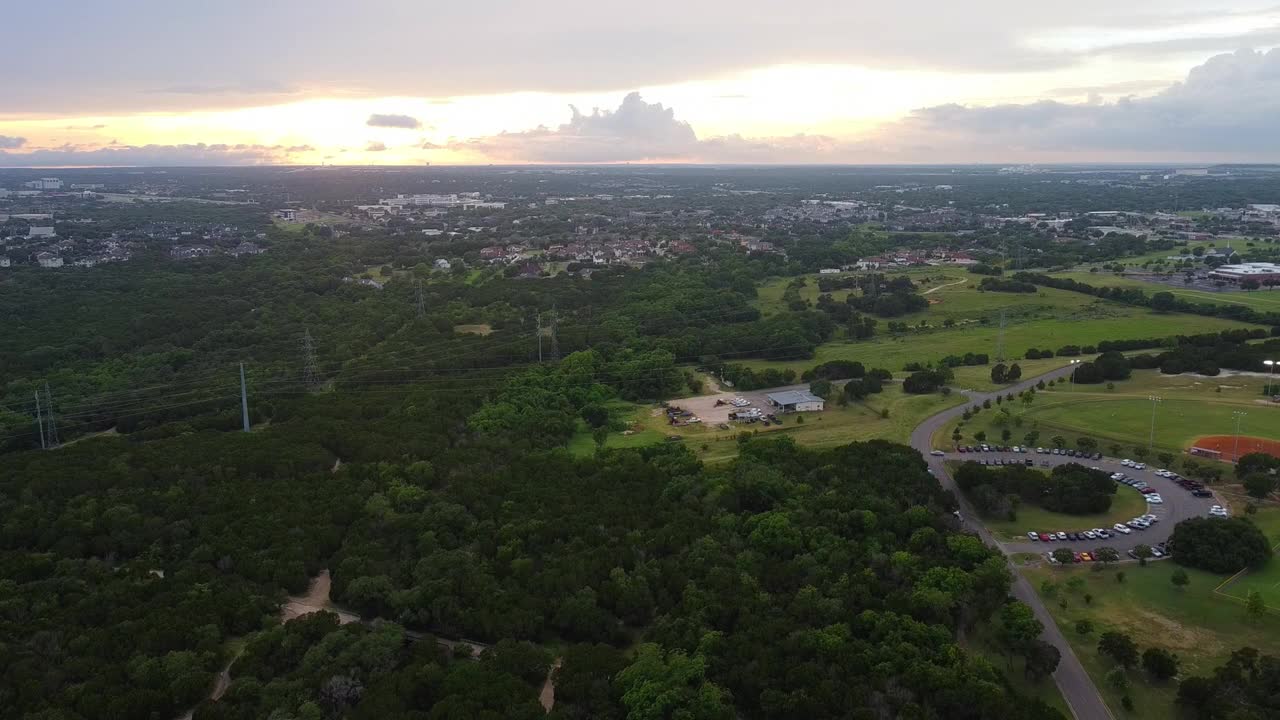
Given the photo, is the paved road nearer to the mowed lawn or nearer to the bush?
the bush

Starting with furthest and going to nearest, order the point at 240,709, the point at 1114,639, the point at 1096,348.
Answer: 1. the point at 1096,348
2. the point at 1114,639
3. the point at 240,709

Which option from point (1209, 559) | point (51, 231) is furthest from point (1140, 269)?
point (51, 231)

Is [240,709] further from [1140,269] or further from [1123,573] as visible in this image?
[1140,269]

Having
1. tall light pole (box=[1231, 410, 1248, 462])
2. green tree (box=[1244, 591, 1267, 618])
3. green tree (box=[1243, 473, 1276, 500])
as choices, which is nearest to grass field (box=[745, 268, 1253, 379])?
tall light pole (box=[1231, 410, 1248, 462])

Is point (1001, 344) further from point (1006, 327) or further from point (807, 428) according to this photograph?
point (807, 428)

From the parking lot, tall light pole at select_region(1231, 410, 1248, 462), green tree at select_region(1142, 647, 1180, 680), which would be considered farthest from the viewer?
the parking lot

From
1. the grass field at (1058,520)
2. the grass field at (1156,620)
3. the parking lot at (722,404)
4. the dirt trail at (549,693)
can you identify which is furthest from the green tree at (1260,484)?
the dirt trail at (549,693)

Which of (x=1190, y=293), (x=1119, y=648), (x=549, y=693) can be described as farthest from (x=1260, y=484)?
(x=1190, y=293)

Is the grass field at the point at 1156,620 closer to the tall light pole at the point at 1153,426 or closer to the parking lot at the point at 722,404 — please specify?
the tall light pole at the point at 1153,426
